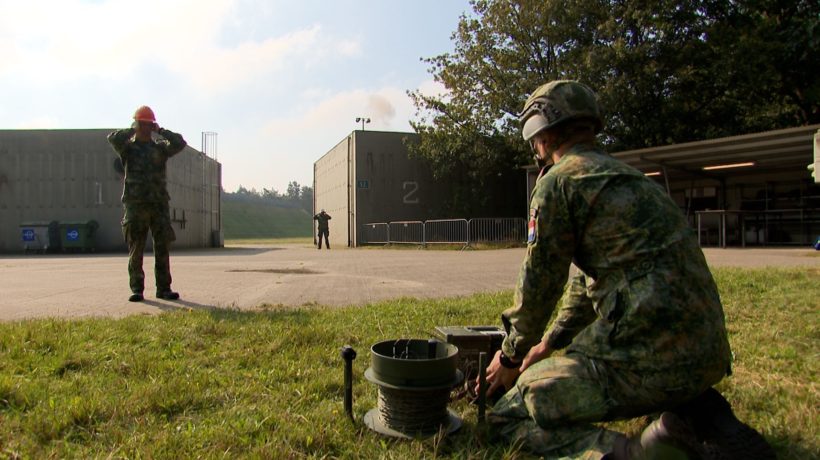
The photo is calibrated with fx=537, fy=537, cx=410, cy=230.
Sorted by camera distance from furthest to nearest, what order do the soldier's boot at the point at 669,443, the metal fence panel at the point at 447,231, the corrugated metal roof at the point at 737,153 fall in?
the metal fence panel at the point at 447,231 → the corrugated metal roof at the point at 737,153 → the soldier's boot at the point at 669,443

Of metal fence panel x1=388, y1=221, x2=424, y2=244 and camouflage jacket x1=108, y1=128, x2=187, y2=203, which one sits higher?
camouflage jacket x1=108, y1=128, x2=187, y2=203

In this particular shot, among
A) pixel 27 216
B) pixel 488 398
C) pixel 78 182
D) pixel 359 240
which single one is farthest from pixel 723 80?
pixel 27 216

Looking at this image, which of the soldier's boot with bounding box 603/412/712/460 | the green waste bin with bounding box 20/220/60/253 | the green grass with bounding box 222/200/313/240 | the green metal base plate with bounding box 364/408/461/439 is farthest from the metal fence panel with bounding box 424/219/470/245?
the green grass with bounding box 222/200/313/240

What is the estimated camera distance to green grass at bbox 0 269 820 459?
1.98 metres

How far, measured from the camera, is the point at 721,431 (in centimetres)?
179

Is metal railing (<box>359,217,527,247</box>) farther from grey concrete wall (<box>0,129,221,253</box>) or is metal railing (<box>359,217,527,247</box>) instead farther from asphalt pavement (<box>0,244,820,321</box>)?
asphalt pavement (<box>0,244,820,321</box>)

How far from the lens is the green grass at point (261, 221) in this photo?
76.0m

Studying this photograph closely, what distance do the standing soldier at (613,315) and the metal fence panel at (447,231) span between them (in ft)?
58.8

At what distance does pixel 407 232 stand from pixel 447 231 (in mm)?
2198

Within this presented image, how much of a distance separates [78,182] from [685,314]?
24091 millimetres

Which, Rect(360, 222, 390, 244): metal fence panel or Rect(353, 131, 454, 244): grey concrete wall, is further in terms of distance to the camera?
Rect(353, 131, 454, 244): grey concrete wall

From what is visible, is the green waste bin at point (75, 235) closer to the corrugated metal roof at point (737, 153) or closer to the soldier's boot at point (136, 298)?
the soldier's boot at point (136, 298)

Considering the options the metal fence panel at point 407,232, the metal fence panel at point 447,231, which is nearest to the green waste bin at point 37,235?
the metal fence panel at point 407,232

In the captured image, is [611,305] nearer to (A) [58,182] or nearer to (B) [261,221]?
(A) [58,182]
